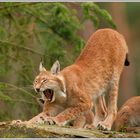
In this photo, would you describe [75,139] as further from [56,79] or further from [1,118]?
[1,118]

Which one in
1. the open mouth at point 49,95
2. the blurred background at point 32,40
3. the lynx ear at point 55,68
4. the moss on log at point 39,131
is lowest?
the moss on log at point 39,131

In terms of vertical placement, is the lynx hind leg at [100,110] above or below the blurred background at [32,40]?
below

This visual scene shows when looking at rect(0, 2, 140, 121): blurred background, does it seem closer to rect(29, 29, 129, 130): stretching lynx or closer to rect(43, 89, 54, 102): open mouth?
rect(29, 29, 129, 130): stretching lynx

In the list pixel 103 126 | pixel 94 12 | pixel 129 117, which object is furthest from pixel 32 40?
pixel 103 126

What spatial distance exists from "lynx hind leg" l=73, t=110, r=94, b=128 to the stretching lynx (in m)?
0.13

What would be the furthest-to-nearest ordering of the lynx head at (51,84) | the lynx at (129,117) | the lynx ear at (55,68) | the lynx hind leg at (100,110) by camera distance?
1. the lynx hind leg at (100,110)
2. the lynx at (129,117)
3. the lynx ear at (55,68)
4. the lynx head at (51,84)

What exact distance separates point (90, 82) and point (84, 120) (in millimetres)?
709

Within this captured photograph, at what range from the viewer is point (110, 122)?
12.7 meters

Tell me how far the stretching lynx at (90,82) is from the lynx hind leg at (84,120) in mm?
132

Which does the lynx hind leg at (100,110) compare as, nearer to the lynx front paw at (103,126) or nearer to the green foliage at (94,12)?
the lynx front paw at (103,126)

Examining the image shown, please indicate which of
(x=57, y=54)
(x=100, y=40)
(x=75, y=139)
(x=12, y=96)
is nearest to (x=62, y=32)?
(x=57, y=54)

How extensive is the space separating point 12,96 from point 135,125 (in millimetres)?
3159

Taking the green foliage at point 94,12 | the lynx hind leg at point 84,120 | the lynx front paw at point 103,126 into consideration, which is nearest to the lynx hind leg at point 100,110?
the lynx hind leg at point 84,120

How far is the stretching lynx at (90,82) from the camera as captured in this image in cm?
1177
